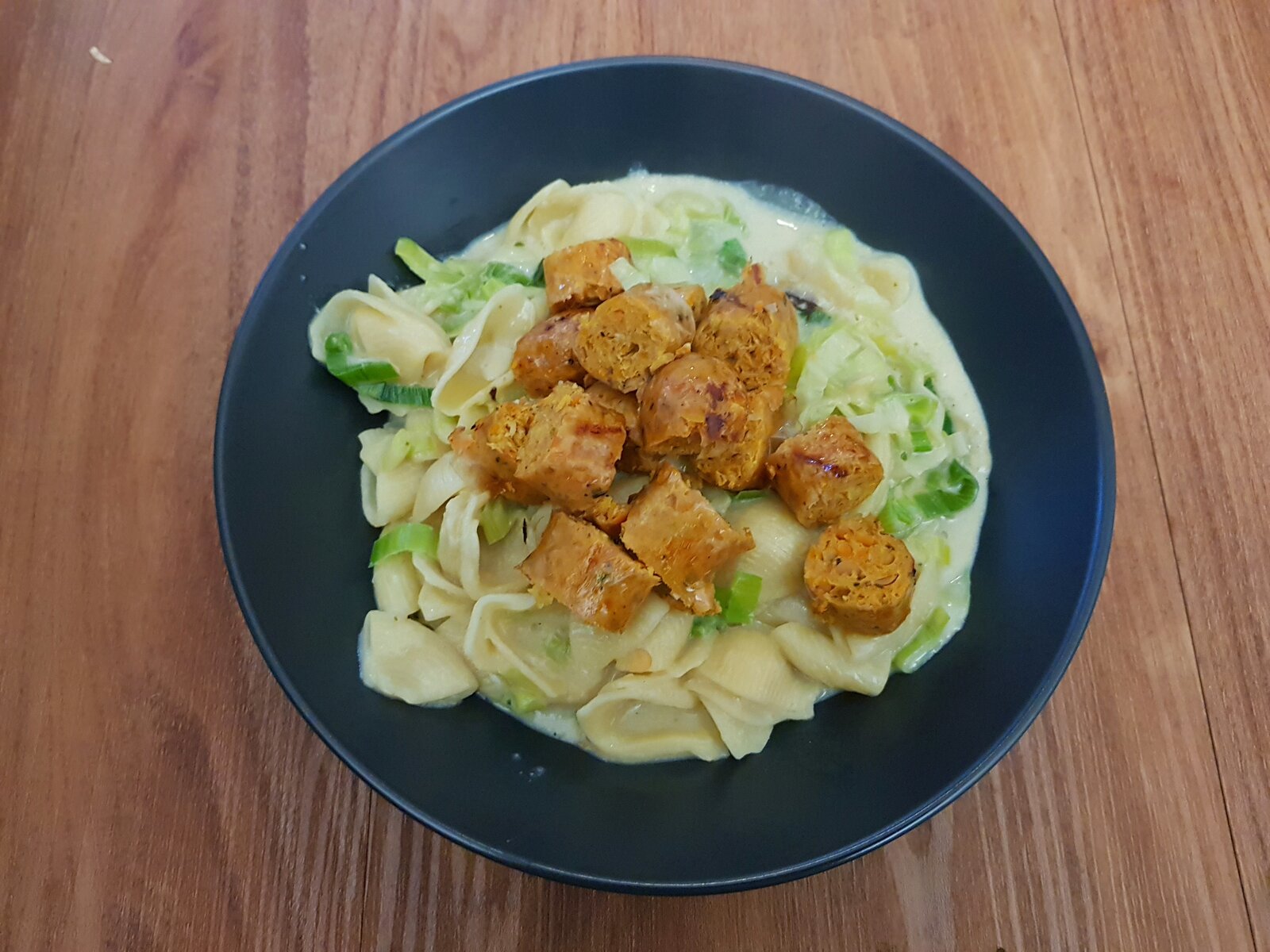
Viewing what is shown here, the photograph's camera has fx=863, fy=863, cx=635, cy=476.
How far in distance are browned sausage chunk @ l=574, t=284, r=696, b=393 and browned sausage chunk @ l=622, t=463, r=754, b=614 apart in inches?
11.8

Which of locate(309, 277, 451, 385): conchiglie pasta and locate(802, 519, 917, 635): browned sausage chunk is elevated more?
locate(309, 277, 451, 385): conchiglie pasta

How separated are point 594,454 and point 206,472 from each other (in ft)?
4.55

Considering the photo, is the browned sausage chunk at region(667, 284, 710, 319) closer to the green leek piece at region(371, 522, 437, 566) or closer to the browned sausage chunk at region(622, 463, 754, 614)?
the browned sausage chunk at region(622, 463, 754, 614)

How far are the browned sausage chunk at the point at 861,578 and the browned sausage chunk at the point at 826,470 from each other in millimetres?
71

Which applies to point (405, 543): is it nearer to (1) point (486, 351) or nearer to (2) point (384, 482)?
(2) point (384, 482)

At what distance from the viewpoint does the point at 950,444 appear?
256cm

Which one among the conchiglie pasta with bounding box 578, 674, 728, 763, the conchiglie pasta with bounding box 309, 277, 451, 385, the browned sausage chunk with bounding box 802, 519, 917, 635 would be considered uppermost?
the conchiglie pasta with bounding box 309, 277, 451, 385

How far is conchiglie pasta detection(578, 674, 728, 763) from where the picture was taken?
224 centimetres

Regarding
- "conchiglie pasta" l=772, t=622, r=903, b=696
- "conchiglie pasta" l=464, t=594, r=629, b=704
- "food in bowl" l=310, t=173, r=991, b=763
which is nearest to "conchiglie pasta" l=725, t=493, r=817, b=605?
"food in bowl" l=310, t=173, r=991, b=763

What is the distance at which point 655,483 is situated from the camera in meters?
2.22

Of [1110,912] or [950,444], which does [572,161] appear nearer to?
[950,444]

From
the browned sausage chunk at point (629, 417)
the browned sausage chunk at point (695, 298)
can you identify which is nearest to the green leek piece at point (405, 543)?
the browned sausage chunk at point (629, 417)

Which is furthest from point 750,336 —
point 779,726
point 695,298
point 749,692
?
point 779,726

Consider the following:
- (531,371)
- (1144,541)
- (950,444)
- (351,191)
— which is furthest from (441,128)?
(1144,541)
